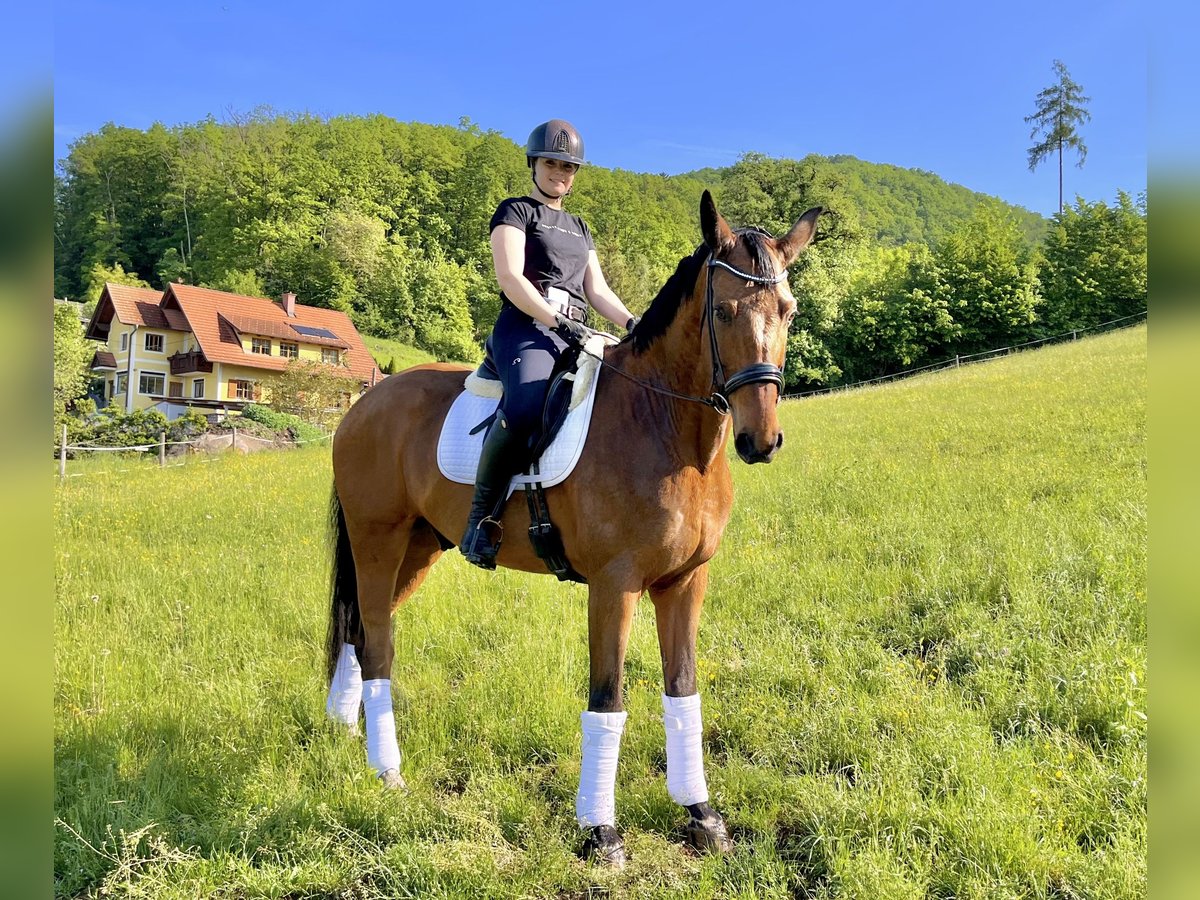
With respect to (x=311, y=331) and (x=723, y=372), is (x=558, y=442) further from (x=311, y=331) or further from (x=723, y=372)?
(x=311, y=331)

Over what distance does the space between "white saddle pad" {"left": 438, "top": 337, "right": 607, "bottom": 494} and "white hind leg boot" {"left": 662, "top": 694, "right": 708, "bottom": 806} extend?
1.34 metres

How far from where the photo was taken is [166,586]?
6906 mm

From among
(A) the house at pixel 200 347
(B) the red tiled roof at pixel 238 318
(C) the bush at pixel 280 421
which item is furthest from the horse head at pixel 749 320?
(A) the house at pixel 200 347

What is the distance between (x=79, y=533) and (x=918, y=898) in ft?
36.8

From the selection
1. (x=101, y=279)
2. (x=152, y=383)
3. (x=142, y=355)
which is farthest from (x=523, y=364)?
(x=101, y=279)

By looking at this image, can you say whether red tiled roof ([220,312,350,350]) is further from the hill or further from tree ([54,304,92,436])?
the hill

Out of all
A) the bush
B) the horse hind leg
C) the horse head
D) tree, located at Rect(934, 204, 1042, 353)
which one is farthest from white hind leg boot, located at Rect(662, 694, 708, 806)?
tree, located at Rect(934, 204, 1042, 353)

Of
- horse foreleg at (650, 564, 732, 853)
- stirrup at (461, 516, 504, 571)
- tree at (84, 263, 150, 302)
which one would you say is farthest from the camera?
tree at (84, 263, 150, 302)

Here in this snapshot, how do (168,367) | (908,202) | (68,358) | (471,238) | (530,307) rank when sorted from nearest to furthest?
(530,307) < (68,358) < (168,367) < (471,238) < (908,202)

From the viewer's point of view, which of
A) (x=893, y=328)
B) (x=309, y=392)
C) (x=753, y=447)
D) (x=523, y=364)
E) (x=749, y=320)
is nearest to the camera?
(x=753, y=447)

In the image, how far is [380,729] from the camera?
3961 millimetres

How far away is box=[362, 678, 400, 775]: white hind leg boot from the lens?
391cm

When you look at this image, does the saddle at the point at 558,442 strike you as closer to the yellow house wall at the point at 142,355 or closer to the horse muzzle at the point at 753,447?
the horse muzzle at the point at 753,447

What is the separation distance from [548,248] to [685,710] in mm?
2580
